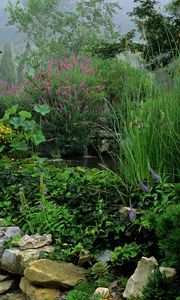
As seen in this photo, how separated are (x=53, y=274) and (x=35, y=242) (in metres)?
0.38

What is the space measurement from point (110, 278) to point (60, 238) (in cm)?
56

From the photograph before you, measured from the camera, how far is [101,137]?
9.51 meters

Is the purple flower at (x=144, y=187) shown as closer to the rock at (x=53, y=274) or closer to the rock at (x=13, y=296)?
the rock at (x=53, y=274)

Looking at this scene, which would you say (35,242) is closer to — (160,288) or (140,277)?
(140,277)

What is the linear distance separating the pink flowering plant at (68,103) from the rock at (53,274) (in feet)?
17.5

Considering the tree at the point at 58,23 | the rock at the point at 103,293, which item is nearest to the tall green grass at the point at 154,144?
the rock at the point at 103,293

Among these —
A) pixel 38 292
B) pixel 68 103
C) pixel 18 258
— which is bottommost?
pixel 38 292

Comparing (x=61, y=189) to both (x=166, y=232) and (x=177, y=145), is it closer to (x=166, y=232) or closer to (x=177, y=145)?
(x=177, y=145)

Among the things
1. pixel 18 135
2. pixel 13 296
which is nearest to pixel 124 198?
pixel 13 296

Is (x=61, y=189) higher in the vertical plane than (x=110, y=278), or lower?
higher

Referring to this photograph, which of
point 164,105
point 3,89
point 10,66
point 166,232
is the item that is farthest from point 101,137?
point 10,66

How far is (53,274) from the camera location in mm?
3492

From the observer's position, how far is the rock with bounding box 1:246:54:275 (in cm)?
374

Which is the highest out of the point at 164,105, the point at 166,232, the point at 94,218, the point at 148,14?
the point at 148,14
